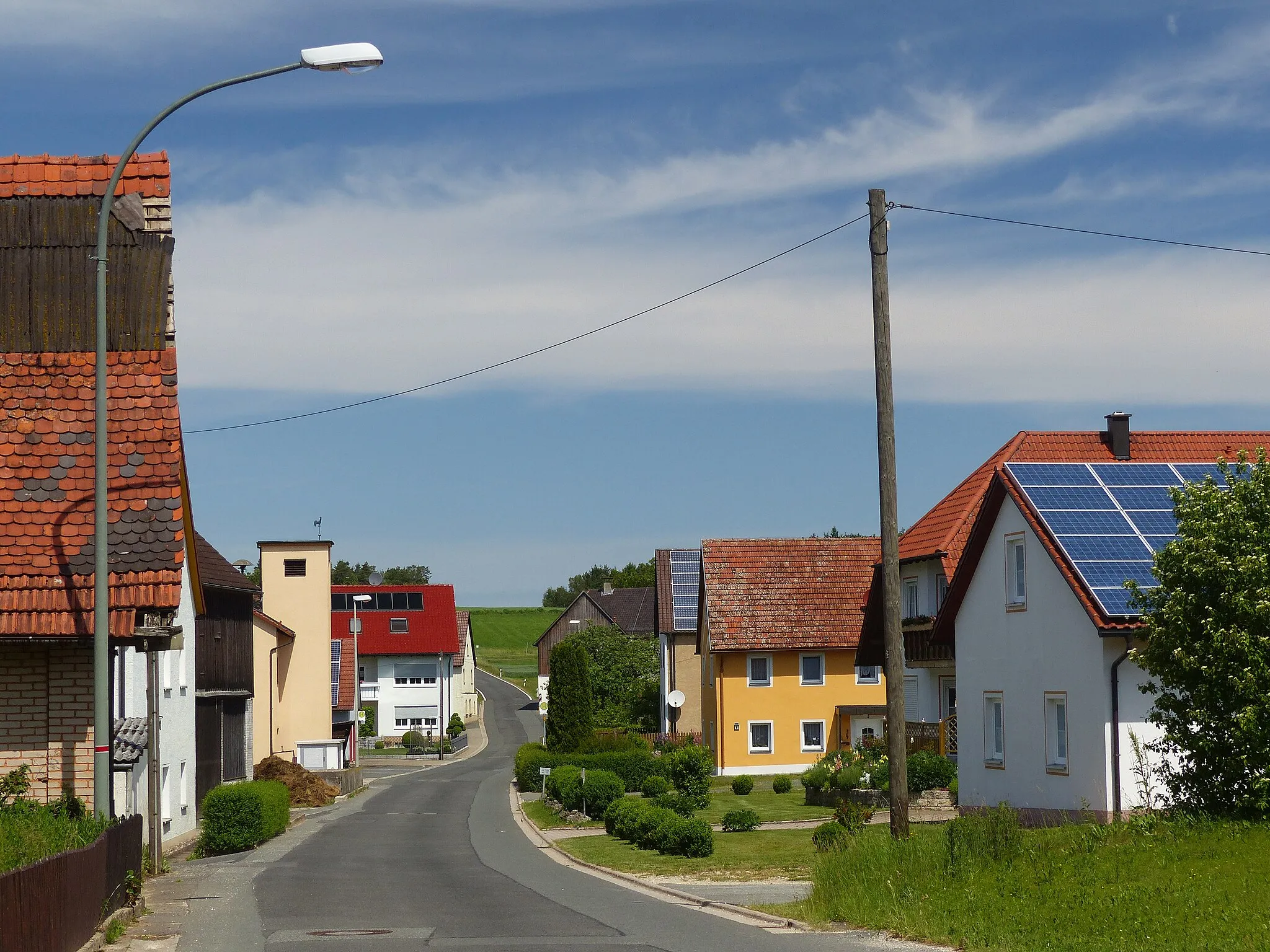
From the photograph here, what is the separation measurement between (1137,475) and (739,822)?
11.5 meters

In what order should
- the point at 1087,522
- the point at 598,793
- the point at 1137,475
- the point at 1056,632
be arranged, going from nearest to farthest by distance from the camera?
the point at 1087,522, the point at 1056,632, the point at 1137,475, the point at 598,793

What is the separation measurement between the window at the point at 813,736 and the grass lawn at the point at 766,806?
8.31 meters

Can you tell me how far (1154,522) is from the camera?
85.0 ft

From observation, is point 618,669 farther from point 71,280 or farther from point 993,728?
point 71,280

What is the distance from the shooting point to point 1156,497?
1054 inches

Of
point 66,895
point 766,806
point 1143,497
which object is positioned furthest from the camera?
point 766,806

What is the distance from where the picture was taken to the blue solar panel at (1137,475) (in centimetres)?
2739

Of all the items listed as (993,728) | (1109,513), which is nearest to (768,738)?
(993,728)

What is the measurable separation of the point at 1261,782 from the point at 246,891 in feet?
48.7

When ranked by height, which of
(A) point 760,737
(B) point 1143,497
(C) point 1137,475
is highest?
(C) point 1137,475

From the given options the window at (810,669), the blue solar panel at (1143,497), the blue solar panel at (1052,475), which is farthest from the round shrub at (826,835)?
the window at (810,669)

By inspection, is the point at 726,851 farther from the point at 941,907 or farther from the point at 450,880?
the point at 941,907

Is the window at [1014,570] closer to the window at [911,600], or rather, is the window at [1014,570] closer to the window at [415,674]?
the window at [911,600]

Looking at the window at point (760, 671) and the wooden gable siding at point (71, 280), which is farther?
the window at point (760, 671)
